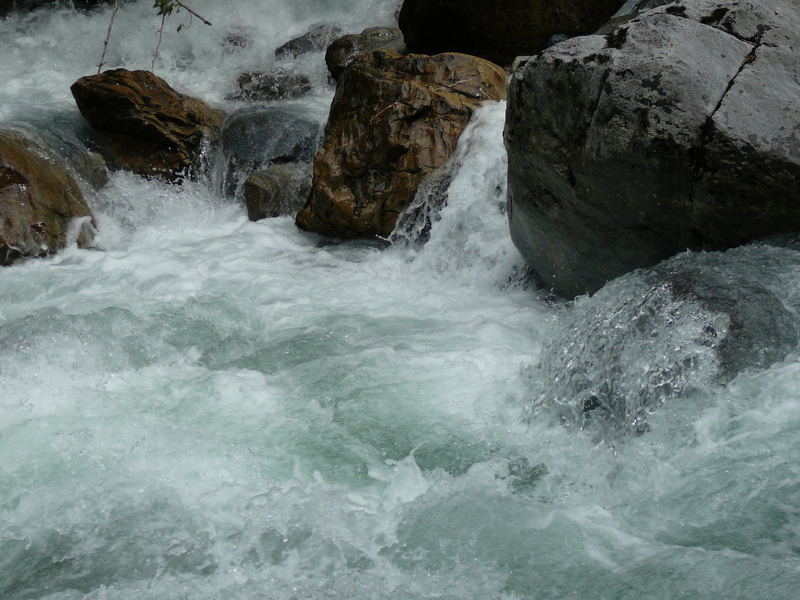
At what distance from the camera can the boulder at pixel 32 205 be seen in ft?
22.5

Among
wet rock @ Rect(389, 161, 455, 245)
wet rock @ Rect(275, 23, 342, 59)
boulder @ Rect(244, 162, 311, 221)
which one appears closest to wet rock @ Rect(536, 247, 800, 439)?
wet rock @ Rect(389, 161, 455, 245)

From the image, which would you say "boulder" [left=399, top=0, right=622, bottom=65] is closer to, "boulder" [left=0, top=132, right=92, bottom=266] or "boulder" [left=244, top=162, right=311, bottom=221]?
"boulder" [left=244, top=162, right=311, bottom=221]

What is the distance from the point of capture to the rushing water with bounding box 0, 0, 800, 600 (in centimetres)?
317

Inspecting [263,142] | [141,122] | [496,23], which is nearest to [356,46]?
[496,23]

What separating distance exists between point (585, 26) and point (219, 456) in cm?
627

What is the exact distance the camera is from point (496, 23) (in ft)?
29.2

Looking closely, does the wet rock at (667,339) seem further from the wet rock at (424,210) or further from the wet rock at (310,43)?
the wet rock at (310,43)

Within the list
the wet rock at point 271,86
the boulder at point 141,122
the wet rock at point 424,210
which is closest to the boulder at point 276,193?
the boulder at point 141,122

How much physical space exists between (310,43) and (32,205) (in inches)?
184

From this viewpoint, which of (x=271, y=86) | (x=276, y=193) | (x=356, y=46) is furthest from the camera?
(x=271, y=86)

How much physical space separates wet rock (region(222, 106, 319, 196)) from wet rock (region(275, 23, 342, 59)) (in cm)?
201

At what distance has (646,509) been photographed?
3402 millimetres

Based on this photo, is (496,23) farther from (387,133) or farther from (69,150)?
(69,150)

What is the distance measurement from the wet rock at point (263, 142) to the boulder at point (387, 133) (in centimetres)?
108
